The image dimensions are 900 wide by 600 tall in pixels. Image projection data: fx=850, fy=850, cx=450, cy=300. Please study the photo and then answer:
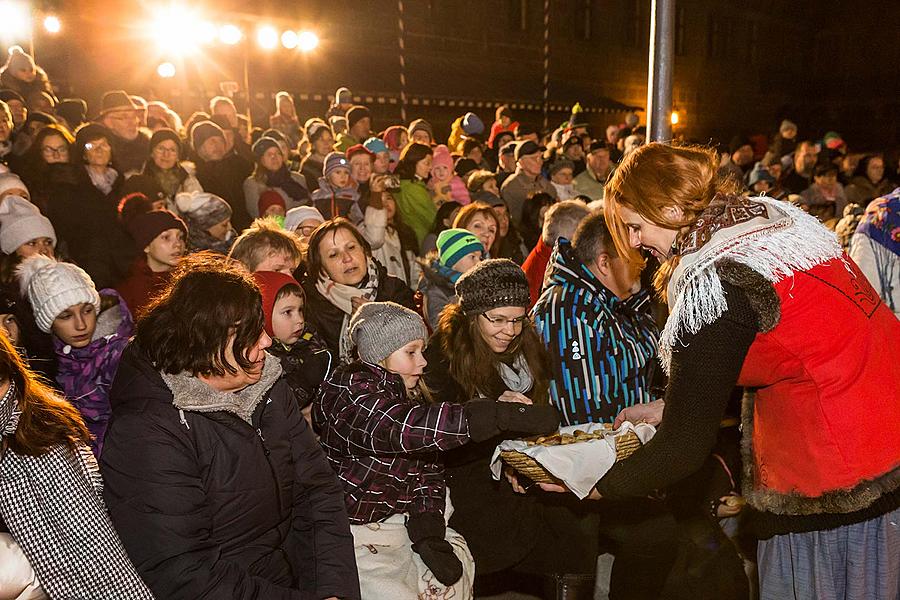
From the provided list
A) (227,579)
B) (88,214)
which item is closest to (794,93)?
(88,214)

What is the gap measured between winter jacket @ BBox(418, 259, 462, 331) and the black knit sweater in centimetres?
249

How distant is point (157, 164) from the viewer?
711 centimetres

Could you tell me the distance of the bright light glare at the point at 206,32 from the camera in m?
15.2

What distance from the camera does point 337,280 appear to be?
15.5 ft

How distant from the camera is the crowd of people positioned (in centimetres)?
238

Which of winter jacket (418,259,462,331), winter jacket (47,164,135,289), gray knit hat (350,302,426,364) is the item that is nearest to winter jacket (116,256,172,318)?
winter jacket (47,164,135,289)

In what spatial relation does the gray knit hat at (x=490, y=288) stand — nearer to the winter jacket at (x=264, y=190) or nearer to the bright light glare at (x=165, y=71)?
Answer: the winter jacket at (x=264, y=190)

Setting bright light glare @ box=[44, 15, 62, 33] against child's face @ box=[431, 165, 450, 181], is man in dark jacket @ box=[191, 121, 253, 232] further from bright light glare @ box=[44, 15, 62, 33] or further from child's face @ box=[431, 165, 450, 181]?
bright light glare @ box=[44, 15, 62, 33]

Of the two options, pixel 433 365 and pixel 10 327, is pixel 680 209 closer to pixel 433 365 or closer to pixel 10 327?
pixel 433 365

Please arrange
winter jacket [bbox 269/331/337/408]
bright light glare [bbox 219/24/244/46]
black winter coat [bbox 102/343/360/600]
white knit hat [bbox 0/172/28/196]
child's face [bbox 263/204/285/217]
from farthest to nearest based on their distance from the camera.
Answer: bright light glare [bbox 219/24/244/46] → child's face [bbox 263/204/285/217] → white knit hat [bbox 0/172/28/196] → winter jacket [bbox 269/331/337/408] → black winter coat [bbox 102/343/360/600]

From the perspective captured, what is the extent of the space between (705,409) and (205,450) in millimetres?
1460

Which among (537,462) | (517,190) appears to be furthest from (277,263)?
(517,190)

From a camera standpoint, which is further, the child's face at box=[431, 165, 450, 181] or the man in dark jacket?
the child's face at box=[431, 165, 450, 181]

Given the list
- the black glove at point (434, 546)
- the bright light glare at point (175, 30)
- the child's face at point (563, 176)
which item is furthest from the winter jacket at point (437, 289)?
the bright light glare at point (175, 30)
